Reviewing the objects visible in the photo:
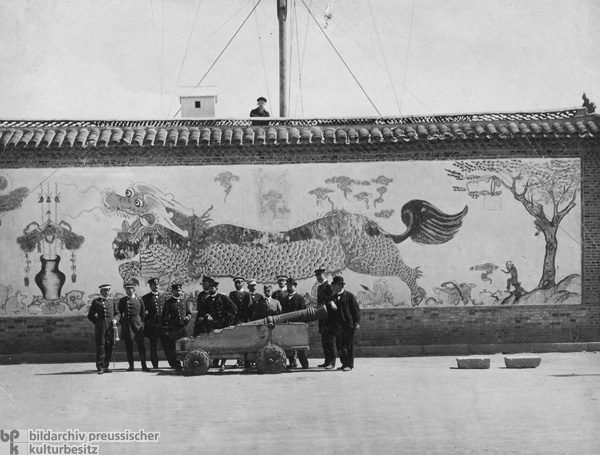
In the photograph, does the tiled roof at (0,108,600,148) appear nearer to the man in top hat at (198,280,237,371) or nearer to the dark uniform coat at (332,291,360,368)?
the man in top hat at (198,280,237,371)

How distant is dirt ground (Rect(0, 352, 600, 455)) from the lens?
10609 mm

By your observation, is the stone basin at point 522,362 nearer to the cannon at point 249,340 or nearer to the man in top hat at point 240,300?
the cannon at point 249,340

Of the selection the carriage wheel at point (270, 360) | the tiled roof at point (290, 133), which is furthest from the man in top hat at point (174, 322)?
the tiled roof at point (290, 133)

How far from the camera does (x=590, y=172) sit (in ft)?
68.0

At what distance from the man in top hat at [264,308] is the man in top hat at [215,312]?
1.48 ft

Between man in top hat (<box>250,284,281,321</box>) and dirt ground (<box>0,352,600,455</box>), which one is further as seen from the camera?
man in top hat (<box>250,284,281,321</box>)

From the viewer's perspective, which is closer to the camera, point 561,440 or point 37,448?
point 37,448

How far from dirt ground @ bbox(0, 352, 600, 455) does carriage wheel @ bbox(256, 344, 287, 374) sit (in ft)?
1.06

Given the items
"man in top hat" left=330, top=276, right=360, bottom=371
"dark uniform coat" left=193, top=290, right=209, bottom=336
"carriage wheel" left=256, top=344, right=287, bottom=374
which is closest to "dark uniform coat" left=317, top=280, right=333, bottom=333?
"man in top hat" left=330, top=276, right=360, bottom=371

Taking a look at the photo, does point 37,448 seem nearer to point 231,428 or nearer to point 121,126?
point 231,428

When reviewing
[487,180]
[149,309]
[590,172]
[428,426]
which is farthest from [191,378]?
[590,172]

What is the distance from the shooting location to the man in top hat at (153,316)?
1850 centimetres

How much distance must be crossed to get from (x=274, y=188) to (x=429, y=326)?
3963 mm

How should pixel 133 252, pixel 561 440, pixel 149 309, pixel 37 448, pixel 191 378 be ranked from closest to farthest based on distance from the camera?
pixel 37 448
pixel 561 440
pixel 191 378
pixel 149 309
pixel 133 252
